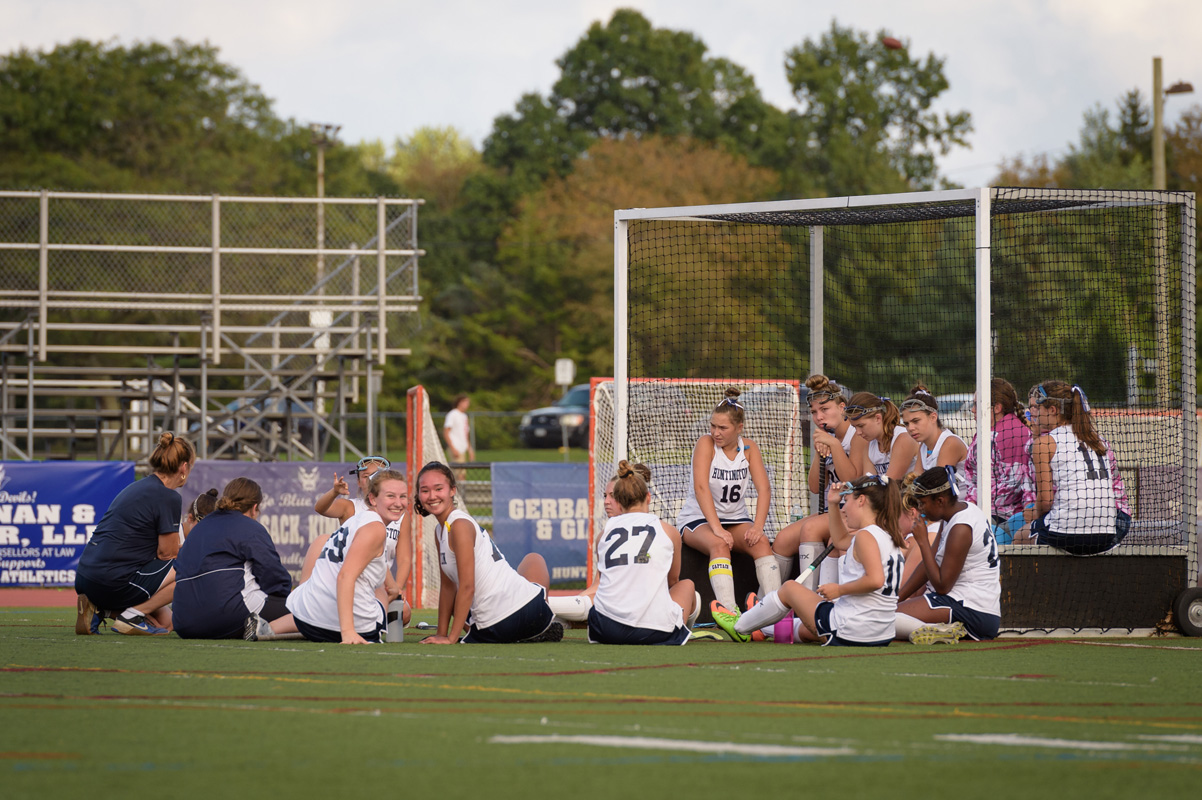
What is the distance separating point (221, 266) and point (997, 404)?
11.9 m

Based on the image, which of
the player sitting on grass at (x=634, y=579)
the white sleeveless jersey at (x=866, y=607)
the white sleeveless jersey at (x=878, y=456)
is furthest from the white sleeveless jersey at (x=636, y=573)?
the white sleeveless jersey at (x=878, y=456)

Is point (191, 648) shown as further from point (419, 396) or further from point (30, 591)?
point (30, 591)

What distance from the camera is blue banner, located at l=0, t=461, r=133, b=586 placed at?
15.4 meters

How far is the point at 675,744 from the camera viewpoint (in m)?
4.57

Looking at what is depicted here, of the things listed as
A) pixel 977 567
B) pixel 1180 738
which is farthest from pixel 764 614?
pixel 1180 738

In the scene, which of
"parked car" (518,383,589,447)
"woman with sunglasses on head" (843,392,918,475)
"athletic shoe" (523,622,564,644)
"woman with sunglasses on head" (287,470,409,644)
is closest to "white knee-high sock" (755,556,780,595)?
"woman with sunglasses on head" (843,392,918,475)

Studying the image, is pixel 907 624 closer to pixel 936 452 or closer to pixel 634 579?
pixel 936 452

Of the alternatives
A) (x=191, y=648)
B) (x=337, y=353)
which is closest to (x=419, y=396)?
(x=337, y=353)

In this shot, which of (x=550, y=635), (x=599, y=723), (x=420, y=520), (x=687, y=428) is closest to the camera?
(x=599, y=723)

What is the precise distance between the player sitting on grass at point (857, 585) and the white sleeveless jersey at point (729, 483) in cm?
129

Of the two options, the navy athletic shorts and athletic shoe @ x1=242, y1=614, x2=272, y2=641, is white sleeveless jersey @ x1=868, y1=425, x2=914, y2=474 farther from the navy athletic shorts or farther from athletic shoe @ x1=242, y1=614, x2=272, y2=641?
athletic shoe @ x1=242, y1=614, x2=272, y2=641

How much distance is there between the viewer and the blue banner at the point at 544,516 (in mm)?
15594

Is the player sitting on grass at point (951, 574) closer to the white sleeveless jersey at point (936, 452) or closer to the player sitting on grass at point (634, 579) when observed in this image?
the white sleeveless jersey at point (936, 452)

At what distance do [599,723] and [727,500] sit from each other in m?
4.99
